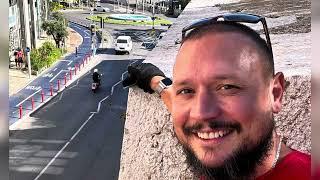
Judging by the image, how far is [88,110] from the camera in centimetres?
1545

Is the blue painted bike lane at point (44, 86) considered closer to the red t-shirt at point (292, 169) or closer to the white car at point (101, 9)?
the red t-shirt at point (292, 169)

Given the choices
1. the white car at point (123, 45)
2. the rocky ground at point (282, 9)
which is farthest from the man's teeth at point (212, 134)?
the white car at point (123, 45)

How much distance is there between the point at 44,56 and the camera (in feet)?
67.2

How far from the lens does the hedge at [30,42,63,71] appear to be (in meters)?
19.1

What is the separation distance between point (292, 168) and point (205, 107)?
354 millimetres

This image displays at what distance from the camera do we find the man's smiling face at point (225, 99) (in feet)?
6.13

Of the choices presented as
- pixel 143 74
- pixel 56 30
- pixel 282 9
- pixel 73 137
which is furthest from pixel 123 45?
pixel 143 74

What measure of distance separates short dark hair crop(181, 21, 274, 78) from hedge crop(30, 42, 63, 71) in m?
17.6

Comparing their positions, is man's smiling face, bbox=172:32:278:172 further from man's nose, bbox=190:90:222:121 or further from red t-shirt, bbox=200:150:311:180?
red t-shirt, bbox=200:150:311:180

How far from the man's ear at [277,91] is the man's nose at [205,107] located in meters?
0.21

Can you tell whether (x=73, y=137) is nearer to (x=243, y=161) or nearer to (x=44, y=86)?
(x=44, y=86)

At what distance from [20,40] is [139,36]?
8.97 m

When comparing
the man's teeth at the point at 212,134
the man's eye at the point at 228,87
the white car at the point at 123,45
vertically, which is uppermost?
the man's eye at the point at 228,87

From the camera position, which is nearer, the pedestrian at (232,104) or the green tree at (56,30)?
the pedestrian at (232,104)
